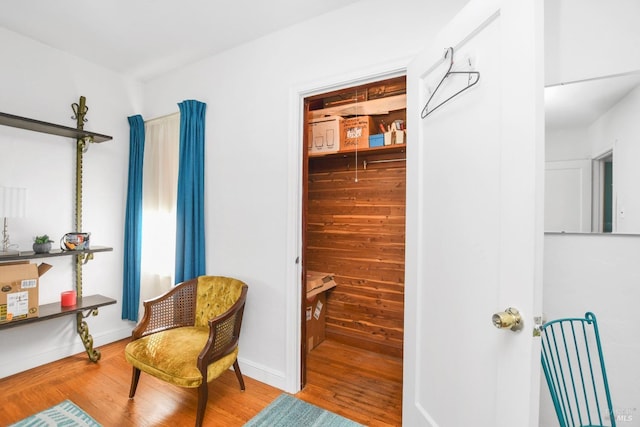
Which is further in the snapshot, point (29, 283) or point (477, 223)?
point (29, 283)

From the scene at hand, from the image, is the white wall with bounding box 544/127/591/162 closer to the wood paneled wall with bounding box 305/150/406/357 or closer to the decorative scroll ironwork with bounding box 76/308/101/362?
the wood paneled wall with bounding box 305/150/406/357

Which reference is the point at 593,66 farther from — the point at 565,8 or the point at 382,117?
the point at 382,117

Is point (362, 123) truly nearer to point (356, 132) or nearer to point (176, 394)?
point (356, 132)

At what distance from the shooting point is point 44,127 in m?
2.37

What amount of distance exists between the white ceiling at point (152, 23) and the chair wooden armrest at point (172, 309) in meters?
1.91

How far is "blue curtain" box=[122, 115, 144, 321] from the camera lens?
296 cm

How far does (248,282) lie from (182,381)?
2.69 ft

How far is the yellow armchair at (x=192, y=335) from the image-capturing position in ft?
5.70

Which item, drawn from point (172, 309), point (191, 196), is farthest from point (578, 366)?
point (191, 196)

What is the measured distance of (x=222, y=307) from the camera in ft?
7.43

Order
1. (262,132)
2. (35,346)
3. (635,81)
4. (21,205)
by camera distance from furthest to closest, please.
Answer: (35,346), (262,132), (21,205), (635,81)

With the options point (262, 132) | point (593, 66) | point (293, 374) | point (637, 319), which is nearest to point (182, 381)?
point (293, 374)

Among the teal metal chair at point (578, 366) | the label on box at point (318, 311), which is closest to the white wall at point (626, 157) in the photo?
the teal metal chair at point (578, 366)

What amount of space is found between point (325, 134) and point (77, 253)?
2300 mm
